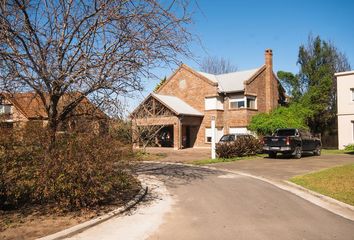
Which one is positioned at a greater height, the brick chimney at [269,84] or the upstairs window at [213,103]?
the brick chimney at [269,84]

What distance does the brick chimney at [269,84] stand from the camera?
3788 centimetres

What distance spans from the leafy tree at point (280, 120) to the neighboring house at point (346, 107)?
334 centimetres

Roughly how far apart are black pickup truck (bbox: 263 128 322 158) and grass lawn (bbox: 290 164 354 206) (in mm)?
7237

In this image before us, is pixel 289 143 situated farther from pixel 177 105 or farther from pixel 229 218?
pixel 229 218

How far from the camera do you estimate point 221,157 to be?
22.7 meters

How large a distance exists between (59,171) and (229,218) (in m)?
3.80

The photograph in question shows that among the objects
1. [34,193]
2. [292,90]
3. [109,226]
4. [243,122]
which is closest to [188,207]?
[109,226]

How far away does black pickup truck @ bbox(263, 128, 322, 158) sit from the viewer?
2269cm

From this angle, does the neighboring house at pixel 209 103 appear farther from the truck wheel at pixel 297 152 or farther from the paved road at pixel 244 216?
the paved road at pixel 244 216

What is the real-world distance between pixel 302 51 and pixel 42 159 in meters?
38.1

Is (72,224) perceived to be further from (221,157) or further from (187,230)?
(221,157)

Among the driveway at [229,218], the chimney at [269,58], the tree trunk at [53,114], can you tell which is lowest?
the driveway at [229,218]

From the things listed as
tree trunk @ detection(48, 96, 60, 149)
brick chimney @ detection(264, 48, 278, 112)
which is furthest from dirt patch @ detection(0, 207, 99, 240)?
brick chimney @ detection(264, 48, 278, 112)

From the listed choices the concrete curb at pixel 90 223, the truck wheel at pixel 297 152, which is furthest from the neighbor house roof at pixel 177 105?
the concrete curb at pixel 90 223
